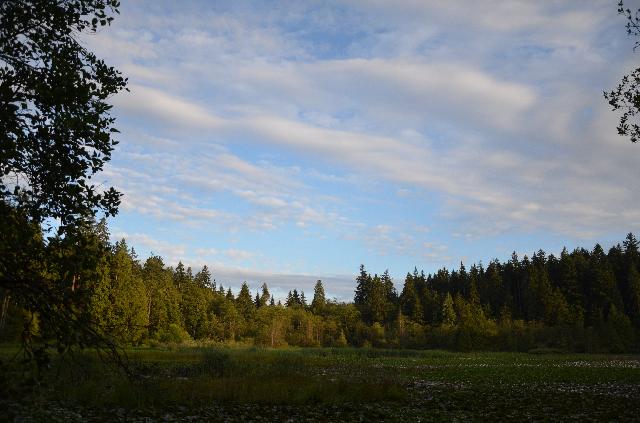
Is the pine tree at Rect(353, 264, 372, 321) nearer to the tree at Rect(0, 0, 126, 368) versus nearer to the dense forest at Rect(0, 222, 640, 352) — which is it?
the dense forest at Rect(0, 222, 640, 352)

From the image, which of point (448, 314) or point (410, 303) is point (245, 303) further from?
point (448, 314)

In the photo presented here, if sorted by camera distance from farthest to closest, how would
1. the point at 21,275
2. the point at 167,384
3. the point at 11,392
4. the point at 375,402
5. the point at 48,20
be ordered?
1. the point at 375,402
2. the point at 167,384
3. the point at 48,20
4. the point at 21,275
5. the point at 11,392

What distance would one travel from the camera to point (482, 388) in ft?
94.3

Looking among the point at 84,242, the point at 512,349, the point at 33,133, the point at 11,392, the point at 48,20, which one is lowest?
the point at 512,349

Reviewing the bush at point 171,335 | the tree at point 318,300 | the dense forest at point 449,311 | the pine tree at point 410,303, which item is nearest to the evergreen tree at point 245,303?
the dense forest at point 449,311

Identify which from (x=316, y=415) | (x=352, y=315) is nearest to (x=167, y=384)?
(x=316, y=415)

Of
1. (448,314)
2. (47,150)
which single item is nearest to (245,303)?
(448,314)

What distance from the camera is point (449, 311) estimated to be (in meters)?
114

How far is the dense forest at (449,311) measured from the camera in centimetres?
8462

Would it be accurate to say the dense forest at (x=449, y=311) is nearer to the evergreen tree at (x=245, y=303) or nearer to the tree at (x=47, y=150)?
the evergreen tree at (x=245, y=303)

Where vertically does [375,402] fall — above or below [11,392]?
below

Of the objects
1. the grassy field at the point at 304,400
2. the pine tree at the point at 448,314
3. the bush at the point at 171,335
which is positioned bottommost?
the bush at the point at 171,335

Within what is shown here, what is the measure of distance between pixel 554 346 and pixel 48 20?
97875 millimetres

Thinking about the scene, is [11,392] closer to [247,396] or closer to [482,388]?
[247,396]
